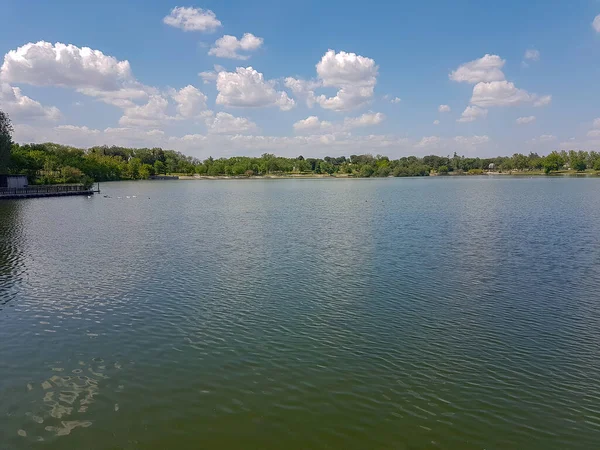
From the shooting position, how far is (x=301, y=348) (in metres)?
13.3

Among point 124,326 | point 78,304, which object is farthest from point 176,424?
point 78,304

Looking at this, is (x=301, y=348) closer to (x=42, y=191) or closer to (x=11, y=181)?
(x=42, y=191)

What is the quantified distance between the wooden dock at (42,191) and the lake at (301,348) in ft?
183

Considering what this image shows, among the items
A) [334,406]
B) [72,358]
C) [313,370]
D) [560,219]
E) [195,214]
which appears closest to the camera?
[334,406]

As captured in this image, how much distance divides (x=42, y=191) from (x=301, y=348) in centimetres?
8583

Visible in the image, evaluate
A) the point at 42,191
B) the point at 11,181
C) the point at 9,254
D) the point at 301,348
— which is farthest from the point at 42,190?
the point at 301,348

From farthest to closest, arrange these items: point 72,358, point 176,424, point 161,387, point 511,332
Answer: point 511,332
point 72,358
point 161,387
point 176,424

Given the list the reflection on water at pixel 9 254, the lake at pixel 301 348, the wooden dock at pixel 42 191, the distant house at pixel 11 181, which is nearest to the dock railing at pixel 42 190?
the wooden dock at pixel 42 191

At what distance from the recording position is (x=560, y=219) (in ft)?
144

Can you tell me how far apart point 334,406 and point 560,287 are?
14655 millimetres

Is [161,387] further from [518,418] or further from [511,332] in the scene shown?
[511,332]

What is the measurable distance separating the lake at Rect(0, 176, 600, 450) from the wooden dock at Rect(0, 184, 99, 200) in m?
55.8

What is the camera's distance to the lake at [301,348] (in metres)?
9.27

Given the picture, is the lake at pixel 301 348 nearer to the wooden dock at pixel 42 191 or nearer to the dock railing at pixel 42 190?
the wooden dock at pixel 42 191
